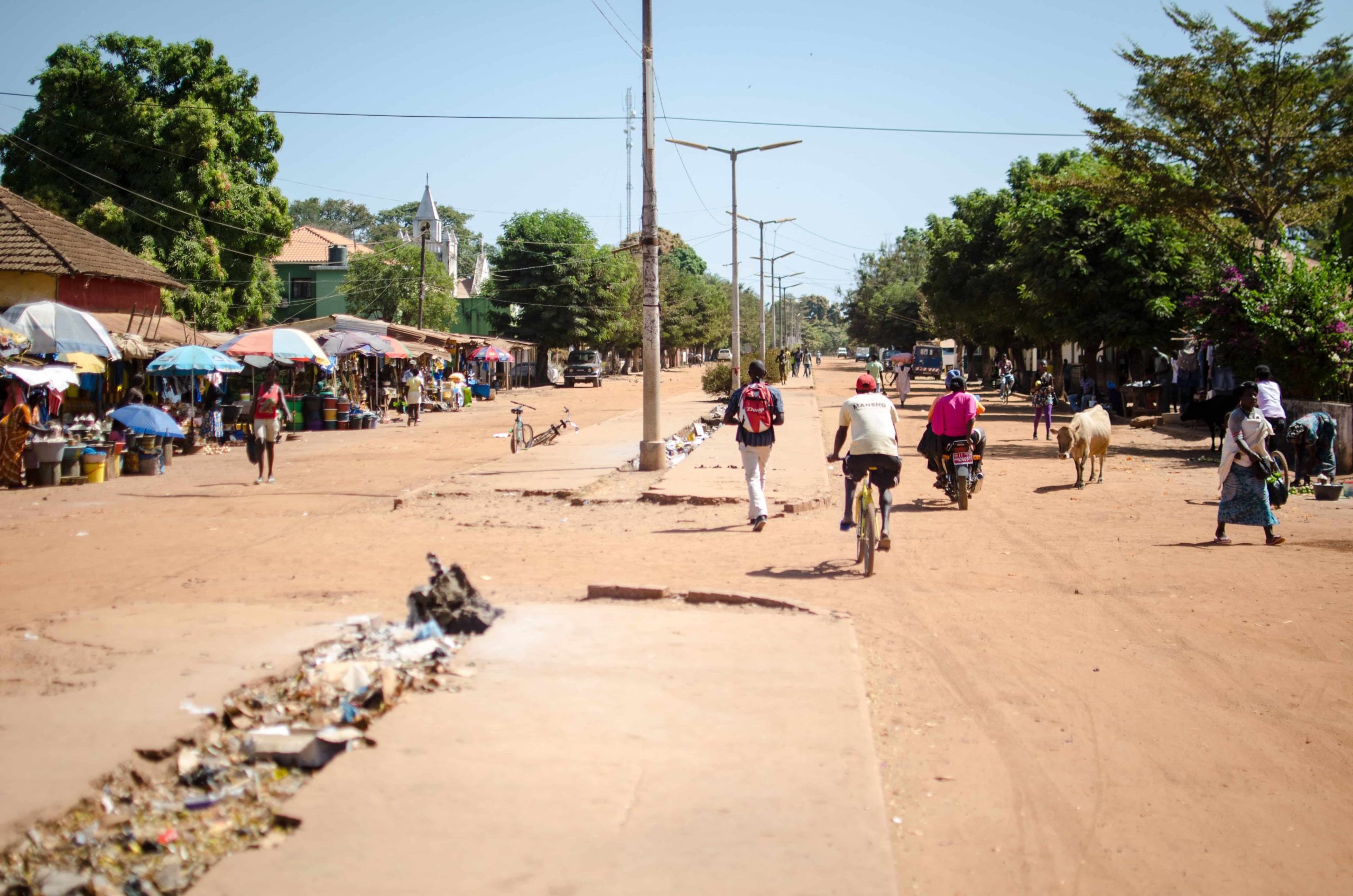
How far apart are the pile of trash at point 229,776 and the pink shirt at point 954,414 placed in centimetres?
860

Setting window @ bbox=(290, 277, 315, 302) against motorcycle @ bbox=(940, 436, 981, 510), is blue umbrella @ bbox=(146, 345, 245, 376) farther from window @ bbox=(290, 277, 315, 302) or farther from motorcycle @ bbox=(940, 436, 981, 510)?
window @ bbox=(290, 277, 315, 302)

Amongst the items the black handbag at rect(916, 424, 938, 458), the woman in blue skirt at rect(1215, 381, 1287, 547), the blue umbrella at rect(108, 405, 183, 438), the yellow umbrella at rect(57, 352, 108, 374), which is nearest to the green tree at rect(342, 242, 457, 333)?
the yellow umbrella at rect(57, 352, 108, 374)

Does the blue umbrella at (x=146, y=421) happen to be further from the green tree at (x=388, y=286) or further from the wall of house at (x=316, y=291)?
the wall of house at (x=316, y=291)

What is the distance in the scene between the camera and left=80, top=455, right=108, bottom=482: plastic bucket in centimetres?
1738

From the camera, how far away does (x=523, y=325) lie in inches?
2559

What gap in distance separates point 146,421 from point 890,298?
3386 inches

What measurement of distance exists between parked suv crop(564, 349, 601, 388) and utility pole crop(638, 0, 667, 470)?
42.5 metres

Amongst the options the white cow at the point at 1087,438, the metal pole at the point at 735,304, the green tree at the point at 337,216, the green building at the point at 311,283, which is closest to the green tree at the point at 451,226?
the green tree at the point at 337,216

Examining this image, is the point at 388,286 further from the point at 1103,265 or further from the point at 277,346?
the point at 1103,265

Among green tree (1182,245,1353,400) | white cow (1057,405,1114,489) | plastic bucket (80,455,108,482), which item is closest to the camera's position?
white cow (1057,405,1114,489)

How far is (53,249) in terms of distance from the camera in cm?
2388

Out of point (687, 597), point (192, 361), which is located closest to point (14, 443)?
point (192, 361)

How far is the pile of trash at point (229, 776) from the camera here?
3.70m

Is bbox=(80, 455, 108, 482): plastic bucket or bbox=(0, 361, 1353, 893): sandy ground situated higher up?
bbox=(80, 455, 108, 482): plastic bucket
